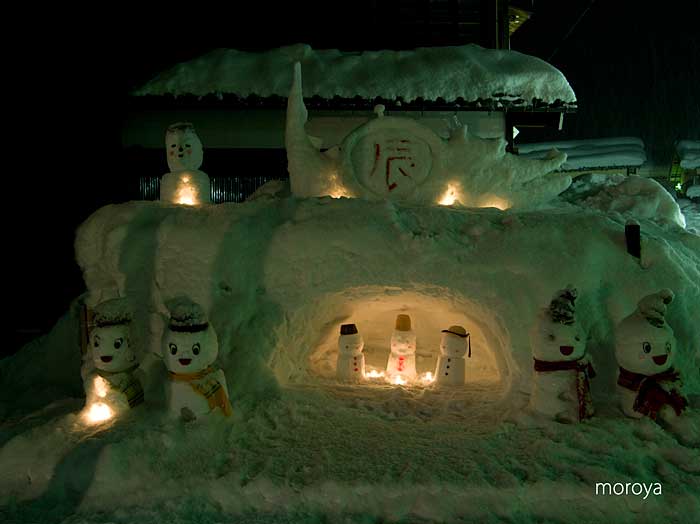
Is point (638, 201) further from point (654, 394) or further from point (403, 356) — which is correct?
point (403, 356)

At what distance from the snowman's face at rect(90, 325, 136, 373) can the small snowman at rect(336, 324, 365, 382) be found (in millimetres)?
1998

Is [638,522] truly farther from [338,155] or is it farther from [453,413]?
[338,155]

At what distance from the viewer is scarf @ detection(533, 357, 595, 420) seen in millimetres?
3927

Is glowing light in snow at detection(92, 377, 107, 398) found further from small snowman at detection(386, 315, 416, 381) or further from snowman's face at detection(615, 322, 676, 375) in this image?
snowman's face at detection(615, 322, 676, 375)

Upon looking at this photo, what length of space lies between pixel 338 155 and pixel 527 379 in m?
2.96

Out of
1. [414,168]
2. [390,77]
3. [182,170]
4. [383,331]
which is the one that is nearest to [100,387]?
[182,170]

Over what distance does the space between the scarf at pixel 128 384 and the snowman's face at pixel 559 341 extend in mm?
3256

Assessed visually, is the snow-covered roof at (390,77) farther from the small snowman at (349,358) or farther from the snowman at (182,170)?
the small snowman at (349,358)

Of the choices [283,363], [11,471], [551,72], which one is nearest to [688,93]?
[551,72]

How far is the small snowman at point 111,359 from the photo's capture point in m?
4.15

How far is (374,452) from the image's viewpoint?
3727mm

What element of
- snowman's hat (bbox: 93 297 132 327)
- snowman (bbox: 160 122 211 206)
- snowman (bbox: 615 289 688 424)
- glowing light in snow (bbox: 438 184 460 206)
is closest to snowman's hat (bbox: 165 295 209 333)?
snowman's hat (bbox: 93 297 132 327)

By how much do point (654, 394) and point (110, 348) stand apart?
4194 mm

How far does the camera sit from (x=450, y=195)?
18.2 ft
